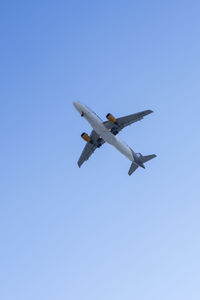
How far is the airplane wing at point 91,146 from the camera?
312 feet

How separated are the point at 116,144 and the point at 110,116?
5575 mm

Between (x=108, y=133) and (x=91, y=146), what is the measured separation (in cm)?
969

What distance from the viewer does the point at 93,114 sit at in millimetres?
86688

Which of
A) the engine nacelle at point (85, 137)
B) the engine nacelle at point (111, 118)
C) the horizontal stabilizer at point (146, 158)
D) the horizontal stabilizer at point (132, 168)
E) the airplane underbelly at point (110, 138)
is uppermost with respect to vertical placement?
the engine nacelle at point (85, 137)

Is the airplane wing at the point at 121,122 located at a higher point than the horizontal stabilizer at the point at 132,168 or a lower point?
higher

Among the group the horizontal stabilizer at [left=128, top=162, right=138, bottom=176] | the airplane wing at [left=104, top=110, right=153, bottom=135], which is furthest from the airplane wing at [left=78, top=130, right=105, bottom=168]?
the horizontal stabilizer at [left=128, top=162, right=138, bottom=176]

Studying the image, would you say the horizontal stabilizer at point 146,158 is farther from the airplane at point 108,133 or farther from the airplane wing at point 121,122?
the airplane wing at point 121,122

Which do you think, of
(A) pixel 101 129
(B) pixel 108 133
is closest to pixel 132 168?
(B) pixel 108 133

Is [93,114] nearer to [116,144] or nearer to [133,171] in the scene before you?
[116,144]

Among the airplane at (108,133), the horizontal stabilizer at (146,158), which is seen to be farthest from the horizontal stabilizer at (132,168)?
the horizontal stabilizer at (146,158)

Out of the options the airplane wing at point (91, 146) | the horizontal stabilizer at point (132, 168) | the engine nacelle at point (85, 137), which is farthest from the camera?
the horizontal stabilizer at point (132, 168)

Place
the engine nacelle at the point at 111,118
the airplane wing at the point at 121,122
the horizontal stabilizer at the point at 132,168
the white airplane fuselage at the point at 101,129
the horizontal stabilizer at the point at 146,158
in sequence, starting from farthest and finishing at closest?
the horizontal stabilizer at the point at 132,168, the horizontal stabilizer at the point at 146,158, the airplane wing at the point at 121,122, the engine nacelle at the point at 111,118, the white airplane fuselage at the point at 101,129

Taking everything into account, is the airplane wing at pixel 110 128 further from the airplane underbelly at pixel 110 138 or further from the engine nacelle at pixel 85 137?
the airplane underbelly at pixel 110 138

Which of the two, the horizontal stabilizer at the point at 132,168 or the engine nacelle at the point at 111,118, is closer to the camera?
the engine nacelle at the point at 111,118
